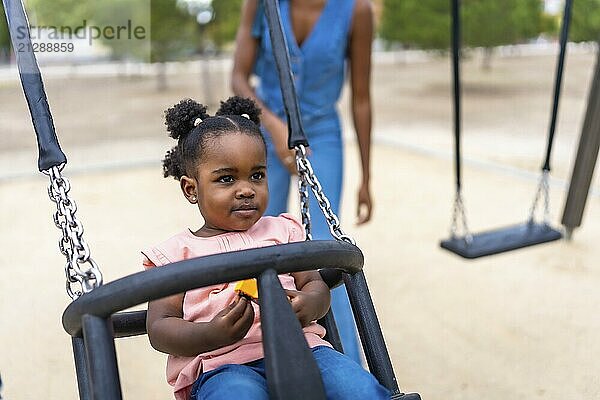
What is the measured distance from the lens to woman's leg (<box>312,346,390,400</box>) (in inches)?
49.1

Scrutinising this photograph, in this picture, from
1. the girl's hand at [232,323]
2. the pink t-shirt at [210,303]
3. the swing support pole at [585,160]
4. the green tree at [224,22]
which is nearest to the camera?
the girl's hand at [232,323]

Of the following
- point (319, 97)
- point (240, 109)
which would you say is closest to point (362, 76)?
point (319, 97)

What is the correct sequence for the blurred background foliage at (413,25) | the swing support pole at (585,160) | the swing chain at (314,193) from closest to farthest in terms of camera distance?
the swing chain at (314,193)
the swing support pole at (585,160)
the blurred background foliage at (413,25)

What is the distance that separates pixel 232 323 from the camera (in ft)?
4.01

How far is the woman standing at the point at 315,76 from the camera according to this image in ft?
7.58

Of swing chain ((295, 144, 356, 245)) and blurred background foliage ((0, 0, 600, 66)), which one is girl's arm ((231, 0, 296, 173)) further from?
blurred background foliage ((0, 0, 600, 66))

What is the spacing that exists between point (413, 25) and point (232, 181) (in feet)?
33.8

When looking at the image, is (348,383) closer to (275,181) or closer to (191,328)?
(191,328)

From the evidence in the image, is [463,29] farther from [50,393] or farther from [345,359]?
[345,359]

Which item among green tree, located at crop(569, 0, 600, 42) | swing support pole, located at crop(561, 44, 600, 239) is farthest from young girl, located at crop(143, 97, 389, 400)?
green tree, located at crop(569, 0, 600, 42)

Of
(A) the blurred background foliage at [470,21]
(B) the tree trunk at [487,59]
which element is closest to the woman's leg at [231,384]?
(A) the blurred background foliage at [470,21]

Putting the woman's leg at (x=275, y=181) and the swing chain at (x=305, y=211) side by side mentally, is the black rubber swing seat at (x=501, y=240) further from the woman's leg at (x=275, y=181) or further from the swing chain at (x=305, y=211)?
the swing chain at (x=305, y=211)

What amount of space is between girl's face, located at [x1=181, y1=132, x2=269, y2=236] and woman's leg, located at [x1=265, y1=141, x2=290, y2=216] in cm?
87

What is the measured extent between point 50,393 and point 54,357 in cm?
28
